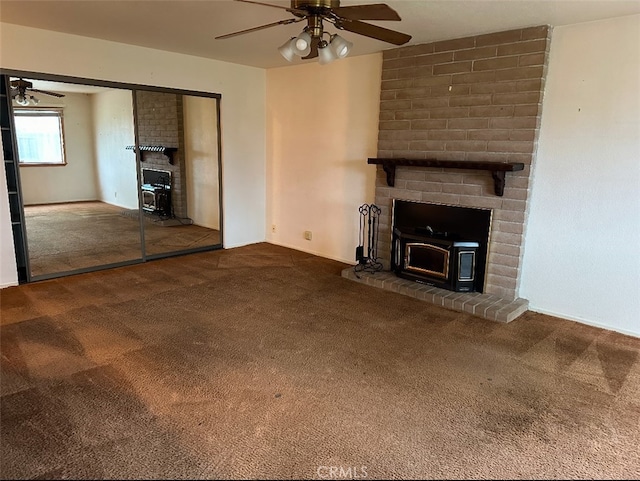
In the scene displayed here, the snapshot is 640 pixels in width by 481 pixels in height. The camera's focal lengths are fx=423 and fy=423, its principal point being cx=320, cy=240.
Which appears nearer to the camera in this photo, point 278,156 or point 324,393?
point 324,393

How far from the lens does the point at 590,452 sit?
1922 millimetres

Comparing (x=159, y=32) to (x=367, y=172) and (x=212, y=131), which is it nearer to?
(x=212, y=131)

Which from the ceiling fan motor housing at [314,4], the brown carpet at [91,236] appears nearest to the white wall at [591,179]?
the ceiling fan motor housing at [314,4]

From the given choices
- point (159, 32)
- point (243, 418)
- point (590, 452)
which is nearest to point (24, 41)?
point (159, 32)

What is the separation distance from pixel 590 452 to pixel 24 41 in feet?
16.5

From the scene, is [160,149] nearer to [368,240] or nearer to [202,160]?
[202,160]

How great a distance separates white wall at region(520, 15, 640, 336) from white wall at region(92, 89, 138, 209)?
420cm

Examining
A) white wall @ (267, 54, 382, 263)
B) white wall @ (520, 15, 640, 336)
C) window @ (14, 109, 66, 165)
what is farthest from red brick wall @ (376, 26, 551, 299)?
window @ (14, 109, 66, 165)

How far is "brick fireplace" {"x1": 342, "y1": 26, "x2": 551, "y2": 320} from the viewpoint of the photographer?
137 inches

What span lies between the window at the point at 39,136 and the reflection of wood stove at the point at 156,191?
0.87m

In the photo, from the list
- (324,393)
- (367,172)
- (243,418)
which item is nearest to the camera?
(243,418)

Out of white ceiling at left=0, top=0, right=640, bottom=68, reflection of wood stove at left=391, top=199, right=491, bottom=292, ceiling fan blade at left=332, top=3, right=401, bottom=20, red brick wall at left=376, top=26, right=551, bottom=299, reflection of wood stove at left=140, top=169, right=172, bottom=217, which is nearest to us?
ceiling fan blade at left=332, top=3, right=401, bottom=20

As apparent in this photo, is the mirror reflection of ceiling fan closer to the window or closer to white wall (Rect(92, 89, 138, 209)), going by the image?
the window

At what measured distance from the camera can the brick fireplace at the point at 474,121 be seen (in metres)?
3.47
